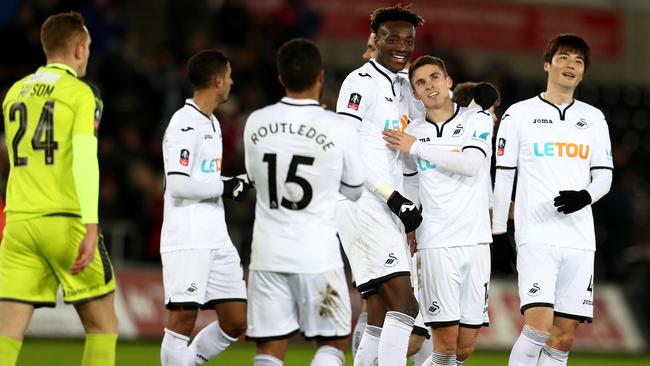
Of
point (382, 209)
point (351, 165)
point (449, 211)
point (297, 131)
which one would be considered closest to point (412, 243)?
point (449, 211)

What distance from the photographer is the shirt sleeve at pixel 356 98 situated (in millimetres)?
8422

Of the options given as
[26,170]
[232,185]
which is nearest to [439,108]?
[232,185]

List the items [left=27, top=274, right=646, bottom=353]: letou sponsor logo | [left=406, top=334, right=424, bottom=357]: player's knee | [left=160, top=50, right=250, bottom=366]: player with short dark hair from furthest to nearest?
[left=27, top=274, right=646, bottom=353]: letou sponsor logo → [left=406, top=334, right=424, bottom=357]: player's knee → [left=160, top=50, right=250, bottom=366]: player with short dark hair

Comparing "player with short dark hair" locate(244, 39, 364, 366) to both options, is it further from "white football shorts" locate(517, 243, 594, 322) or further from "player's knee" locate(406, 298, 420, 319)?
"white football shorts" locate(517, 243, 594, 322)

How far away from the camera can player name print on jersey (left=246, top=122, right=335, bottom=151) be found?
7.21m

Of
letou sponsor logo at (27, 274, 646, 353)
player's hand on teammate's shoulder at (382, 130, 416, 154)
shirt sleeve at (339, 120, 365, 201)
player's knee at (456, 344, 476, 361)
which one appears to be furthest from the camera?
letou sponsor logo at (27, 274, 646, 353)

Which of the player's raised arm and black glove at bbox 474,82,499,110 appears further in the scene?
black glove at bbox 474,82,499,110

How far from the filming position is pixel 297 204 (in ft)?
23.7

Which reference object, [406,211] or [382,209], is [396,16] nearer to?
[382,209]

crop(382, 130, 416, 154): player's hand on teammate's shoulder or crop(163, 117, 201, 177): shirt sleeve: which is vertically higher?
crop(382, 130, 416, 154): player's hand on teammate's shoulder

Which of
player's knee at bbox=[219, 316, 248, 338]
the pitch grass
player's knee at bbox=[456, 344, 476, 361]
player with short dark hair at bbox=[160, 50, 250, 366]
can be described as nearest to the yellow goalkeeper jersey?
player with short dark hair at bbox=[160, 50, 250, 366]

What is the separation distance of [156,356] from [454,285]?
17.3 feet

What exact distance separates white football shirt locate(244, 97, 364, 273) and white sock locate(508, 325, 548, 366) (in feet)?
6.71

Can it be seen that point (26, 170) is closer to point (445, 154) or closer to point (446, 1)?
point (445, 154)
